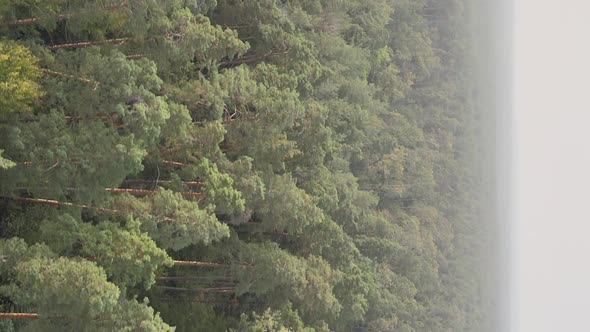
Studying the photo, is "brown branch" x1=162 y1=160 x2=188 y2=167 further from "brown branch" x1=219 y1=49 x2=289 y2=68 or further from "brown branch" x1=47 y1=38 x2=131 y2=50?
"brown branch" x1=219 y1=49 x2=289 y2=68

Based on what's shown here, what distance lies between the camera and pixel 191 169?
88.7 feet

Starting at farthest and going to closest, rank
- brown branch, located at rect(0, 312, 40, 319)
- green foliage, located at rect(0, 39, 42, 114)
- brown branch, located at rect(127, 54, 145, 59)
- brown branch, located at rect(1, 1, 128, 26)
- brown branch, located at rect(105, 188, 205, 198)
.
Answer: brown branch, located at rect(105, 188, 205, 198) < brown branch, located at rect(127, 54, 145, 59) < brown branch, located at rect(0, 312, 40, 319) < brown branch, located at rect(1, 1, 128, 26) < green foliage, located at rect(0, 39, 42, 114)

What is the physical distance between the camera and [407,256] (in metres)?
53.0

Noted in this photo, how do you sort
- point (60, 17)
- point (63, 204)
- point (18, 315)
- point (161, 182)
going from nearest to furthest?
point (60, 17)
point (18, 315)
point (63, 204)
point (161, 182)

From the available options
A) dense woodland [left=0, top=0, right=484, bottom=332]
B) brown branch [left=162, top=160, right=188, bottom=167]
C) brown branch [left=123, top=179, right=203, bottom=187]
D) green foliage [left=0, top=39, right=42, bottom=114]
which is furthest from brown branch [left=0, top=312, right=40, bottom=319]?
brown branch [left=162, top=160, right=188, bottom=167]

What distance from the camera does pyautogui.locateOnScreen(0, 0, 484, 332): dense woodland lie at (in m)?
21.5

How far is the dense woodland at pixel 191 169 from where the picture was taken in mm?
21500

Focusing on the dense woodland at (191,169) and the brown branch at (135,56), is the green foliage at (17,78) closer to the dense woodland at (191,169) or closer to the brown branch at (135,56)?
the dense woodland at (191,169)

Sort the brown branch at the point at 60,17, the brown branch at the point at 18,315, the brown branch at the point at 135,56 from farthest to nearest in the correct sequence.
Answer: the brown branch at the point at 135,56 < the brown branch at the point at 18,315 < the brown branch at the point at 60,17

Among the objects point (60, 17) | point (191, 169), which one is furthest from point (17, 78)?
point (191, 169)

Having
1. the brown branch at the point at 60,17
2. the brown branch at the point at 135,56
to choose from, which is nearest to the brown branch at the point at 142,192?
the brown branch at the point at 135,56

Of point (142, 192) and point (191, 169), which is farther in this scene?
point (191, 169)

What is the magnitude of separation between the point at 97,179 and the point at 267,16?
1459 cm

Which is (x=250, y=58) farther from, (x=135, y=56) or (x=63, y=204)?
(x=63, y=204)
